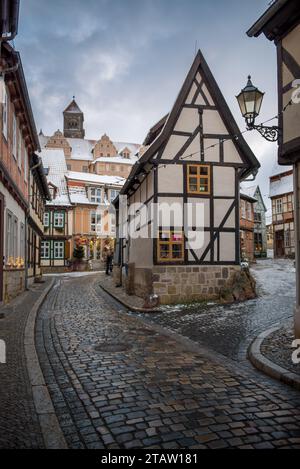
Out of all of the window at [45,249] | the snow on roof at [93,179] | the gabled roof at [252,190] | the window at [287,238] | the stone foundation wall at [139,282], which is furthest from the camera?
the snow on roof at [93,179]

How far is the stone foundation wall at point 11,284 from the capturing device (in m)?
13.0

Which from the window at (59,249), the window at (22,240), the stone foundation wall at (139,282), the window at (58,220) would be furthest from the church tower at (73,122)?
the stone foundation wall at (139,282)

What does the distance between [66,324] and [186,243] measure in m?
6.31

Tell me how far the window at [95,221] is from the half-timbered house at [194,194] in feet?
103

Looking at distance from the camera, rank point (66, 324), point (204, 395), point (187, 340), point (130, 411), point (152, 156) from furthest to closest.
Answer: point (152, 156) → point (66, 324) → point (187, 340) → point (204, 395) → point (130, 411)

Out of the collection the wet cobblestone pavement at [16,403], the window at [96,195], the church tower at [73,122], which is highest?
the church tower at [73,122]

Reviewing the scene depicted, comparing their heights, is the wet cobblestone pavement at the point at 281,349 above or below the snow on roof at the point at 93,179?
below

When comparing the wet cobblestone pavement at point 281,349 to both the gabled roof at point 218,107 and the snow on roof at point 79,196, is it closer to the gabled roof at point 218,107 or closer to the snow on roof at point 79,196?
the gabled roof at point 218,107

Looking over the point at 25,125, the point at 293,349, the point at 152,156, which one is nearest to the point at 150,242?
the point at 152,156

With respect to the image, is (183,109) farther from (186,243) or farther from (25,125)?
(25,125)

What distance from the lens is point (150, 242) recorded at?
16.1 meters

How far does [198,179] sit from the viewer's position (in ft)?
52.9

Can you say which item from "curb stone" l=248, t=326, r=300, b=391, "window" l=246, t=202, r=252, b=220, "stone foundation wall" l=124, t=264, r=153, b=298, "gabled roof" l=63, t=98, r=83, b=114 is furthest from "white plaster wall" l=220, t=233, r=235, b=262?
"gabled roof" l=63, t=98, r=83, b=114

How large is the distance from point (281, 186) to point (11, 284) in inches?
1321
